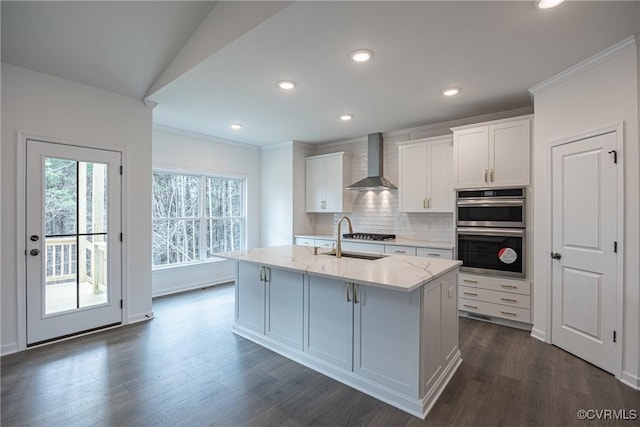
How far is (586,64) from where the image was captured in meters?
2.65

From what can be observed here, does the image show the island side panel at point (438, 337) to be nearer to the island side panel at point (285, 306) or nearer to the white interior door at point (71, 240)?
the island side panel at point (285, 306)

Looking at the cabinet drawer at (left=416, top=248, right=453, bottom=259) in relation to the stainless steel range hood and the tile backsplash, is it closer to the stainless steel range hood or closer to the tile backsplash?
the tile backsplash

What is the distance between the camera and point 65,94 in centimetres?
316

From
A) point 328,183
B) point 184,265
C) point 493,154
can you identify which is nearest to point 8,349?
point 184,265

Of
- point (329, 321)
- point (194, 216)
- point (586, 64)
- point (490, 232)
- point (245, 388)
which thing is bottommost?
point (245, 388)

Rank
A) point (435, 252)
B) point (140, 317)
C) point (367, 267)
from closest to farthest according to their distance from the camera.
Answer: point (367, 267) < point (140, 317) < point (435, 252)

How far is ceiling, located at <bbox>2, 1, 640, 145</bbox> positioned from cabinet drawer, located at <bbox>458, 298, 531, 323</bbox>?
2.43 metres

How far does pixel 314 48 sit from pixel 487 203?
8.90 ft

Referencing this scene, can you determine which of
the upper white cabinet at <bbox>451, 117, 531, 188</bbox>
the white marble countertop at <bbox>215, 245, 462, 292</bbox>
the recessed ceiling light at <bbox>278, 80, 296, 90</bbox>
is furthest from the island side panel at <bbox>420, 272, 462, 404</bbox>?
the recessed ceiling light at <bbox>278, 80, 296, 90</bbox>

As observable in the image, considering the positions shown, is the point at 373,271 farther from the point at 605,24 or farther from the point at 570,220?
the point at 605,24

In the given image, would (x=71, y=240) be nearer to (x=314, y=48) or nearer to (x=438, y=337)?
(x=314, y=48)

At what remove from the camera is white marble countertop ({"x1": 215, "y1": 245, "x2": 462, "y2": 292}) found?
1942mm

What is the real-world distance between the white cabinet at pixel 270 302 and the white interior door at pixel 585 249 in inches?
100

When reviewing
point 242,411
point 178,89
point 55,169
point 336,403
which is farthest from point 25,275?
point 336,403
